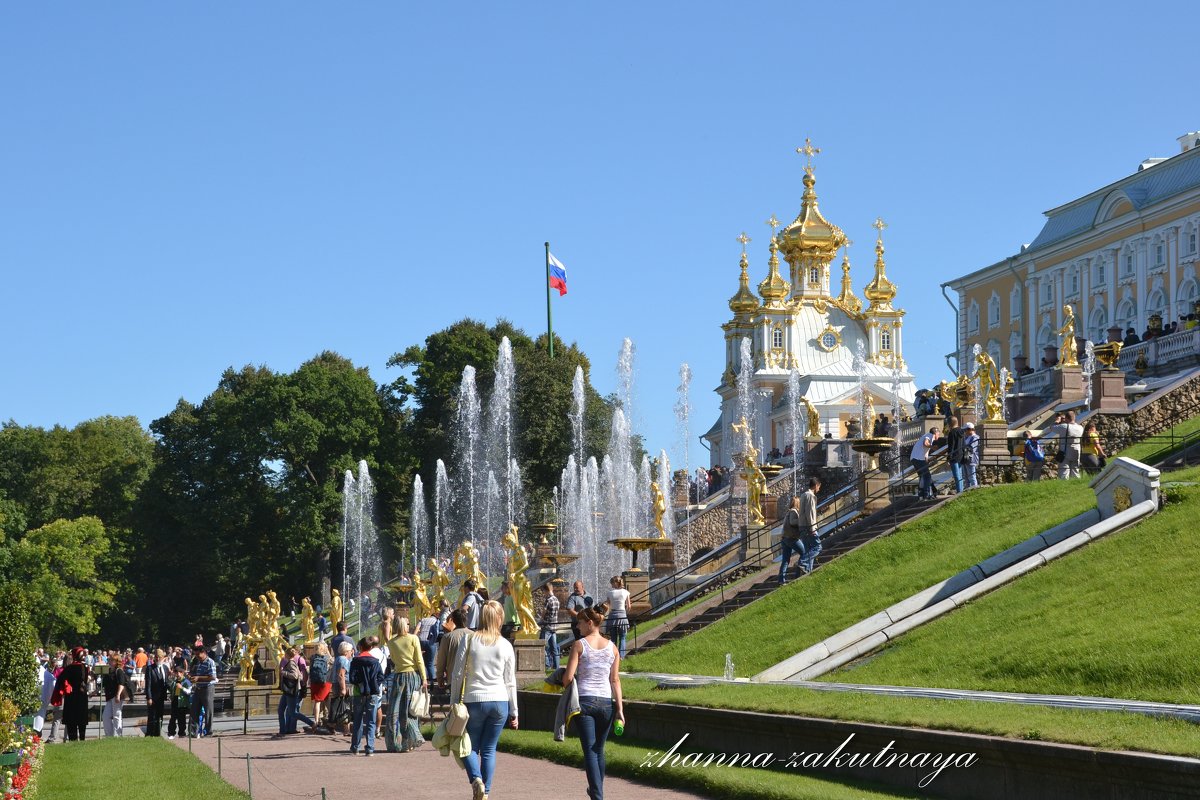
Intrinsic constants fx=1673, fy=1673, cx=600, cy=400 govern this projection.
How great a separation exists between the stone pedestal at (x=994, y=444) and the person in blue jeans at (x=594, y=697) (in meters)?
21.0

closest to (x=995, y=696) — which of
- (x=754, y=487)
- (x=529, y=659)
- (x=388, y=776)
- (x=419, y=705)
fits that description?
(x=419, y=705)

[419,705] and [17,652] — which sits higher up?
[17,652]

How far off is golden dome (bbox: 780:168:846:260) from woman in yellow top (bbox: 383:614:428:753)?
82.0 metres

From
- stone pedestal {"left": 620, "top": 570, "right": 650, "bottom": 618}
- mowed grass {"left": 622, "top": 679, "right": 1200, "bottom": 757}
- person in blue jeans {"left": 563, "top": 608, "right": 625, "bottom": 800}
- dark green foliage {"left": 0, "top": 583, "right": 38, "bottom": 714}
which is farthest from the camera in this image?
stone pedestal {"left": 620, "top": 570, "right": 650, "bottom": 618}

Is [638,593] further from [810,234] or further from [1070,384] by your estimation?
[810,234]

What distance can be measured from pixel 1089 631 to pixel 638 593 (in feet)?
52.6

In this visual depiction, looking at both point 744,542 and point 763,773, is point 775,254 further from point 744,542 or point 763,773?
point 763,773

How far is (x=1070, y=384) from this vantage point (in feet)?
128

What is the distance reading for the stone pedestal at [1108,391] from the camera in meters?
34.1

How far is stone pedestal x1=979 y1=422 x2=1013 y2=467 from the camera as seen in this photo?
32594mm

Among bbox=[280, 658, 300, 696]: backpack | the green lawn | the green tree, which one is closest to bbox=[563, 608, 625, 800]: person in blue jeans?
bbox=[280, 658, 300, 696]: backpack

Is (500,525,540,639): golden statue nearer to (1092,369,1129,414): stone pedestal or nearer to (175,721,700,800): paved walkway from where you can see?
(175,721,700,800): paved walkway

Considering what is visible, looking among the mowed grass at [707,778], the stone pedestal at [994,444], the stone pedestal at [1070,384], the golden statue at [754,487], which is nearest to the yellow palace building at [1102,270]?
the stone pedestal at [1070,384]

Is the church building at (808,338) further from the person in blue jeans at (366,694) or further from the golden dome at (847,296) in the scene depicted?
the person in blue jeans at (366,694)
